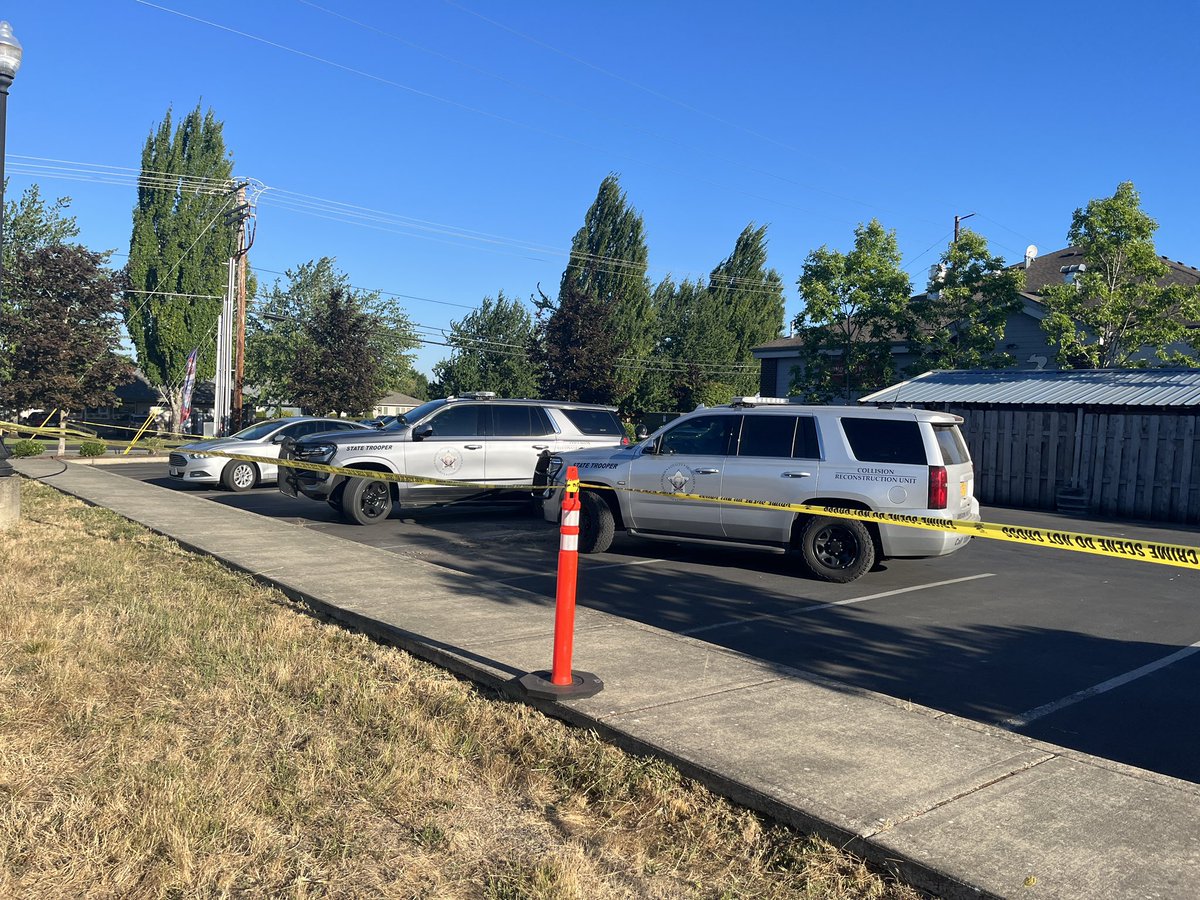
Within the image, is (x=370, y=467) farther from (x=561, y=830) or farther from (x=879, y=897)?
(x=879, y=897)

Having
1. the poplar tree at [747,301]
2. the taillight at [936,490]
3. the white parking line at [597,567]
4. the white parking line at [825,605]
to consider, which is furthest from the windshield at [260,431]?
the poplar tree at [747,301]

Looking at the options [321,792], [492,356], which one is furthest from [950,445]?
[492,356]

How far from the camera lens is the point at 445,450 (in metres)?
14.0

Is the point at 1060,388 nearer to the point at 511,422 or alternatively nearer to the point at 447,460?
the point at 511,422

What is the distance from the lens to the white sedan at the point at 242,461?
18.4m

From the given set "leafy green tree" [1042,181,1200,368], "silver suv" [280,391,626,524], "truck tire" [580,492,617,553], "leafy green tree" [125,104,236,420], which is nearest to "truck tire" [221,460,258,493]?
"silver suv" [280,391,626,524]

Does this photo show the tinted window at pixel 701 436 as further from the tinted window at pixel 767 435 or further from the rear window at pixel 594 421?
the rear window at pixel 594 421

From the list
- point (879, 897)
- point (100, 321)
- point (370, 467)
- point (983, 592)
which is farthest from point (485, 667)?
point (100, 321)

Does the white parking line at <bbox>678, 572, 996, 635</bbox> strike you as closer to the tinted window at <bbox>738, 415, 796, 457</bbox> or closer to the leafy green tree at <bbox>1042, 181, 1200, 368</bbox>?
the tinted window at <bbox>738, 415, 796, 457</bbox>

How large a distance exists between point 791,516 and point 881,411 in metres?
1.39

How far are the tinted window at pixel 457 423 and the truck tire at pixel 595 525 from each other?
345 cm

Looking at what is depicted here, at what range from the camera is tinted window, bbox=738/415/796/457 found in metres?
10.2

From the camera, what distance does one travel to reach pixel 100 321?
38094 millimetres

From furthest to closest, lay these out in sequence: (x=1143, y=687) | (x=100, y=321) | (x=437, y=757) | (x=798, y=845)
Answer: (x=100, y=321) → (x=1143, y=687) → (x=437, y=757) → (x=798, y=845)
